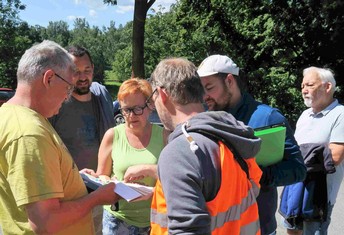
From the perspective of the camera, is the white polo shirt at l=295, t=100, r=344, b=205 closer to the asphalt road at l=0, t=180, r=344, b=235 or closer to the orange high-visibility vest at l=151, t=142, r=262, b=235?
the asphalt road at l=0, t=180, r=344, b=235

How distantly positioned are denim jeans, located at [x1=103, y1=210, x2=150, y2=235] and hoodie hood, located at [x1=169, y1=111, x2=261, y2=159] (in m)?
1.32

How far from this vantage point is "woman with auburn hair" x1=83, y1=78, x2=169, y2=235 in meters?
2.86

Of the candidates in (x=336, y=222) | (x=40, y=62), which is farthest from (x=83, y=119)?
(x=336, y=222)

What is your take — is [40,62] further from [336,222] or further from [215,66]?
[336,222]

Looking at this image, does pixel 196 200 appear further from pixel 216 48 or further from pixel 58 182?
pixel 216 48

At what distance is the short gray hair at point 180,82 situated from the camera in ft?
5.78

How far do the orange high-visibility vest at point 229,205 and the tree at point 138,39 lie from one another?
12.1 meters

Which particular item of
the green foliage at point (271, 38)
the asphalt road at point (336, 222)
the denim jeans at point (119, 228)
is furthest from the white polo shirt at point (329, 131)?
the green foliage at point (271, 38)

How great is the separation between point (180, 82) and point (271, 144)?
76 cm

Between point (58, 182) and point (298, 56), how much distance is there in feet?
40.0

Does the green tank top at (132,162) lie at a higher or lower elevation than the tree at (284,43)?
lower

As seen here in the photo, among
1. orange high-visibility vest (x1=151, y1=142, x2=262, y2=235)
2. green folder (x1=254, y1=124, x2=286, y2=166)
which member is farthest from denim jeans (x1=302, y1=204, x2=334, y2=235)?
orange high-visibility vest (x1=151, y1=142, x2=262, y2=235)

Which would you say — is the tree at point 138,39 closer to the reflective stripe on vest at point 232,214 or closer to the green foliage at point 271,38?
the green foliage at point 271,38

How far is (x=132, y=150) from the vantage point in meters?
2.94
